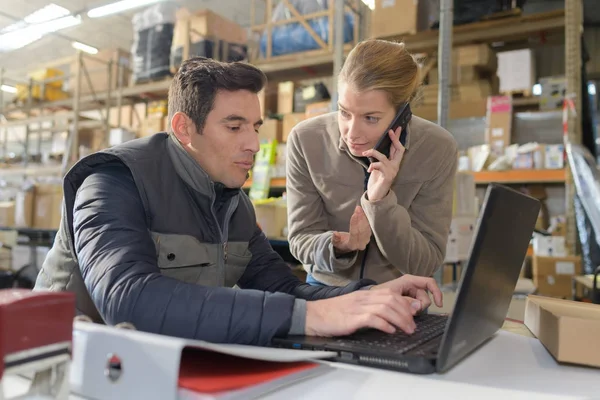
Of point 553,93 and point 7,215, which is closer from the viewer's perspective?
point 553,93

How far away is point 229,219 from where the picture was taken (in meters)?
1.12

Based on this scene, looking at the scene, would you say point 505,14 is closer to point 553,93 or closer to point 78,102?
point 553,93

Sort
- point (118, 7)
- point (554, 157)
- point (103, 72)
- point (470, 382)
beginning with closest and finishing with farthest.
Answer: point (470, 382)
point (554, 157)
point (118, 7)
point (103, 72)

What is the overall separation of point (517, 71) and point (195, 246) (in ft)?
12.1

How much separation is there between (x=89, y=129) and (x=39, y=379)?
22.0 ft

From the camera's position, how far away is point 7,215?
5.77 meters

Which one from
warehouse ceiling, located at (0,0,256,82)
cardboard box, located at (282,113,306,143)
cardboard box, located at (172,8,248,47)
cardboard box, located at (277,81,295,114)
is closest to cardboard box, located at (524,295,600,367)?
cardboard box, located at (282,113,306,143)

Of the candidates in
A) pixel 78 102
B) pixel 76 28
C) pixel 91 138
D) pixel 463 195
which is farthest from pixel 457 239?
pixel 76 28

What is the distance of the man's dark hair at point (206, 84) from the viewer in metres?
1.07

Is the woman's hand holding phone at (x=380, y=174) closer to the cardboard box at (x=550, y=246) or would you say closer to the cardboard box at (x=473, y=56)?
the cardboard box at (x=550, y=246)

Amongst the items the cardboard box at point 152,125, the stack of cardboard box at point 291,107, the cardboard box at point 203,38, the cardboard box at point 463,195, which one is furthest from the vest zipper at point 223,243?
the cardboard box at point 152,125

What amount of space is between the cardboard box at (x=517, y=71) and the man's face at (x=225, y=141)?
345 cm

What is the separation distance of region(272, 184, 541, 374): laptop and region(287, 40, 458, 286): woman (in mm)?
496

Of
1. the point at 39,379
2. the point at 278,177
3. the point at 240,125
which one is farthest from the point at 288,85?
the point at 39,379
